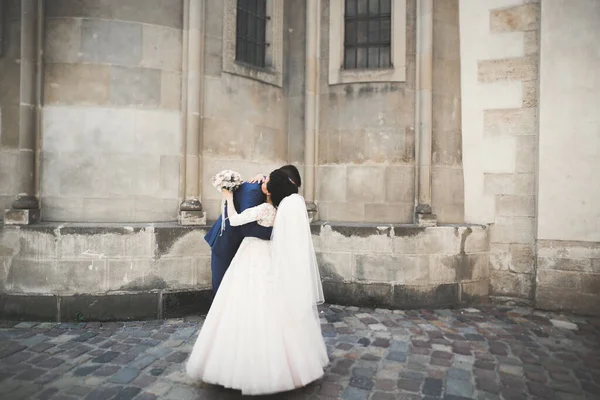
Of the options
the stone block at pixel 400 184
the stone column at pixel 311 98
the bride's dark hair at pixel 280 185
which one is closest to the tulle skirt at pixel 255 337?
the bride's dark hair at pixel 280 185

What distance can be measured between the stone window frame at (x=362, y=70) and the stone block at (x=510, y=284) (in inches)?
135

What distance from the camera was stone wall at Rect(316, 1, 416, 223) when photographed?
254 inches

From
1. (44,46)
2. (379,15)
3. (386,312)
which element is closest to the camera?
(44,46)

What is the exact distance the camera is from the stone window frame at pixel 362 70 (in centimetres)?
642

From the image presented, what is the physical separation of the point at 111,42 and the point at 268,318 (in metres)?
4.46

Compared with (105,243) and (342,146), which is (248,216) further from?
(342,146)

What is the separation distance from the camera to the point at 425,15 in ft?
20.5

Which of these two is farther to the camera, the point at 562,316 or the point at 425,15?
the point at 425,15

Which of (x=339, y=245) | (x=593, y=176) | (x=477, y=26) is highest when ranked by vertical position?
(x=477, y=26)

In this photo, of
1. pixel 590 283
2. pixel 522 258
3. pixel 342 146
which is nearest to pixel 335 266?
pixel 342 146

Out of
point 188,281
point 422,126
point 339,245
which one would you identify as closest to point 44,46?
point 188,281

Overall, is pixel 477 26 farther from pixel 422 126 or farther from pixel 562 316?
pixel 562 316

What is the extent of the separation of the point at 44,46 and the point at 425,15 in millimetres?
5482

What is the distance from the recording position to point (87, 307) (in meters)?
5.15
